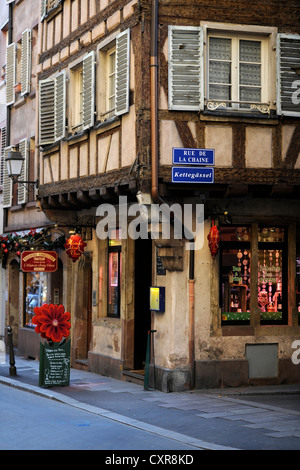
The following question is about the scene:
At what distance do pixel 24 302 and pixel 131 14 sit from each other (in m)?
11.5

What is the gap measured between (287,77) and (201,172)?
236cm

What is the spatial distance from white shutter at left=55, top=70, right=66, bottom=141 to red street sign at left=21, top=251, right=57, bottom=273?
271cm

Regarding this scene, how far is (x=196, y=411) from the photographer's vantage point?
42.0 feet

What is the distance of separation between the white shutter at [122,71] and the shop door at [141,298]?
3295 mm

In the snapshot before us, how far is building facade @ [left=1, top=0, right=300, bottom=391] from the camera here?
14.5 metres

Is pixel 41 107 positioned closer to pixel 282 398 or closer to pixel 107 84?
pixel 107 84

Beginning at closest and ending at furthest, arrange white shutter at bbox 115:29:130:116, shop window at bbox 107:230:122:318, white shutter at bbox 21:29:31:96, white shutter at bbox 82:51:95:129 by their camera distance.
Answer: white shutter at bbox 115:29:130:116 → white shutter at bbox 82:51:95:129 → shop window at bbox 107:230:122:318 → white shutter at bbox 21:29:31:96

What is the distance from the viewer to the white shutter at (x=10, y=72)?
1013 inches

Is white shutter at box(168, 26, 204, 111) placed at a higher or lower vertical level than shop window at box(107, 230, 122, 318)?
higher

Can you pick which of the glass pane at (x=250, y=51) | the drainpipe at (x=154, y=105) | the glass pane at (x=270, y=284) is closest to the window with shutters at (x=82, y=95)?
the drainpipe at (x=154, y=105)

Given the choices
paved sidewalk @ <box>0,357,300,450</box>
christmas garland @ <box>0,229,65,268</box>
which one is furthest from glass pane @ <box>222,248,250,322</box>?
christmas garland @ <box>0,229,65,268</box>

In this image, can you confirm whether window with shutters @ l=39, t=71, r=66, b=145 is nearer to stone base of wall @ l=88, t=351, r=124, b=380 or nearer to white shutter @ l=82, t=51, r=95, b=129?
white shutter @ l=82, t=51, r=95, b=129
